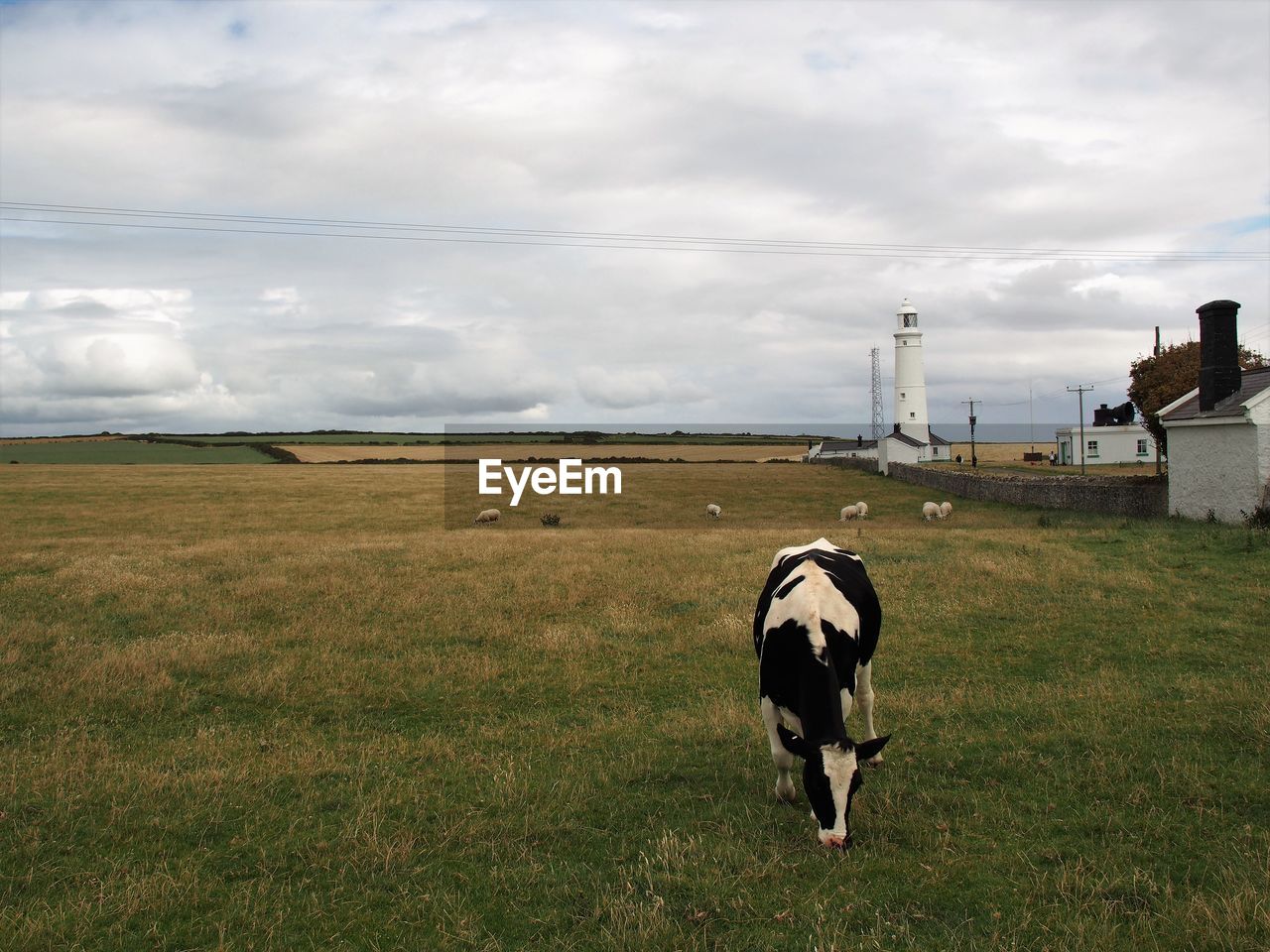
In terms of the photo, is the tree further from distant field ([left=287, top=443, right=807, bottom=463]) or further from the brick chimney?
distant field ([left=287, top=443, right=807, bottom=463])

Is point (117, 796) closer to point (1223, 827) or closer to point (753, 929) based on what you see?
point (753, 929)

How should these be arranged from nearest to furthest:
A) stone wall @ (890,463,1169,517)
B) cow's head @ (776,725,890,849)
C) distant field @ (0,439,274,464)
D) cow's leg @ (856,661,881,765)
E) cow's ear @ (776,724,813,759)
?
cow's head @ (776,725,890,849), cow's ear @ (776,724,813,759), cow's leg @ (856,661,881,765), stone wall @ (890,463,1169,517), distant field @ (0,439,274,464)

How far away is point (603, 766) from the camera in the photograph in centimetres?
905

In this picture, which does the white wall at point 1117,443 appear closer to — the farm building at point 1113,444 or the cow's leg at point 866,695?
the farm building at point 1113,444

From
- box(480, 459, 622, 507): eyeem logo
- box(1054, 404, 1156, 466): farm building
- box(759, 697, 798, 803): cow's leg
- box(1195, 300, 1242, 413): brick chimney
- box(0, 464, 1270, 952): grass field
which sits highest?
box(1195, 300, 1242, 413): brick chimney

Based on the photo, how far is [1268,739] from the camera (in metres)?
9.03

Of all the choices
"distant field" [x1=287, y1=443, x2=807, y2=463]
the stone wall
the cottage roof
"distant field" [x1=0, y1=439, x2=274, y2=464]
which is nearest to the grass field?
the cottage roof

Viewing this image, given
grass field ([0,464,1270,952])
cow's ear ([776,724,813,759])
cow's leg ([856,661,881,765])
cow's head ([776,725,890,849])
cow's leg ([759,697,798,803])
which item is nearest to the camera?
grass field ([0,464,1270,952])

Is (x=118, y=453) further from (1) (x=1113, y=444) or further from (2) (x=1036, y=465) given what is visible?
(1) (x=1113, y=444)

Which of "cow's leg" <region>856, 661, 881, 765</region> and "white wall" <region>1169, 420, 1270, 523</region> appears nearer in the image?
"cow's leg" <region>856, 661, 881, 765</region>

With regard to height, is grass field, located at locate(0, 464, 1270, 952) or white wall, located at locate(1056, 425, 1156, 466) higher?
white wall, located at locate(1056, 425, 1156, 466)

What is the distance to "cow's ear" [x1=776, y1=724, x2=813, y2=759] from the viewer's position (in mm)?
7117

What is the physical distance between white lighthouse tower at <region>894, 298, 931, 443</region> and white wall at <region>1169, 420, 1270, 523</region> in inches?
2766

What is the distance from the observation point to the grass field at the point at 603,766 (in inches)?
239
